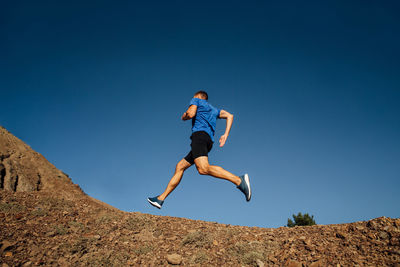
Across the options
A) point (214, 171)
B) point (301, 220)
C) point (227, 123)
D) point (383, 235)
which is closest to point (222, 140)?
point (227, 123)

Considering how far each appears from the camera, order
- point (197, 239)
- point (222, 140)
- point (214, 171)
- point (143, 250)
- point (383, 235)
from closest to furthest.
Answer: point (383, 235) → point (143, 250) → point (197, 239) → point (214, 171) → point (222, 140)

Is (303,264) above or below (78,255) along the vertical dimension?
above

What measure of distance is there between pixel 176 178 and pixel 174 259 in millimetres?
1976

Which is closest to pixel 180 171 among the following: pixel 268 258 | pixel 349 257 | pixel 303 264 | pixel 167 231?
pixel 167 231

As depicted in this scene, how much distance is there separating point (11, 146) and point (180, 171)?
33.0 feet

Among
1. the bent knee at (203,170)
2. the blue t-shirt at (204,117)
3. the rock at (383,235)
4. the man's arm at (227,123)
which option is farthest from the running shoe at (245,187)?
the rock at (383,235)

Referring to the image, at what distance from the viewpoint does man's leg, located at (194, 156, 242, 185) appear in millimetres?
5023

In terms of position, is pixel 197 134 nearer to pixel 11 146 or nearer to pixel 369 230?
pixel 369 230

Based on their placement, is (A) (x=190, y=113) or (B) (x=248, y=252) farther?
(A) (x=190, y=113)

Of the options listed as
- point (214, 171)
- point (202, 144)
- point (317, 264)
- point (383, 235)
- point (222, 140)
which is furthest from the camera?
point (222, 140)

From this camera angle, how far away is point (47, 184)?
11172mm

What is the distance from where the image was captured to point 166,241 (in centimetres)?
458

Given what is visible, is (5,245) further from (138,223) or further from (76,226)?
(138,223)

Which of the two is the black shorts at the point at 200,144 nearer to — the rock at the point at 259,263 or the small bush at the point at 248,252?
the small bush at the point at 248,252
